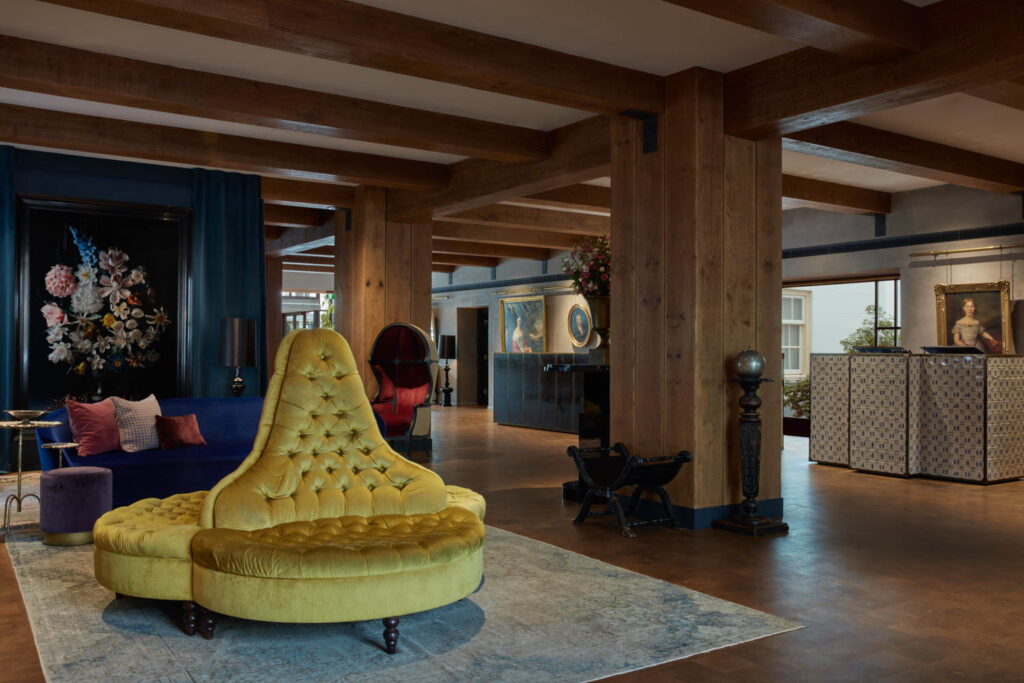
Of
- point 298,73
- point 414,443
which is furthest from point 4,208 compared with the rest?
point 414,443

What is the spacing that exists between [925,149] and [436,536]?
20.5 feet

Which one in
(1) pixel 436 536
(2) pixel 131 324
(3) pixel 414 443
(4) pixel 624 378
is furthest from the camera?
(3) pixel 414 443

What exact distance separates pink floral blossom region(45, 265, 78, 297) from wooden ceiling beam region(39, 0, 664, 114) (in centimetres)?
461

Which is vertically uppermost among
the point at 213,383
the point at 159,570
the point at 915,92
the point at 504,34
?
the point at 504,34

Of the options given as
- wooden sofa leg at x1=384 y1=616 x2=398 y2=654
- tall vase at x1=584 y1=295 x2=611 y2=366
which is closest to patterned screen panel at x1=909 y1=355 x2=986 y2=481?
tall vase at x1=584 y1=295 x2=611 y2=366

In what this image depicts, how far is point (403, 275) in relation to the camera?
9.73m

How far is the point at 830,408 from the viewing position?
29.3 feet

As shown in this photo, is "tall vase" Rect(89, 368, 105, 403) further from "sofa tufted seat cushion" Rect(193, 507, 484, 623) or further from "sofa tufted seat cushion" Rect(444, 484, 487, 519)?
"sofa tufted seat cushion" Rect(193, 507, 484, 623)

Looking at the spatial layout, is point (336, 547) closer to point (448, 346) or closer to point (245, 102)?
point (245, 102)

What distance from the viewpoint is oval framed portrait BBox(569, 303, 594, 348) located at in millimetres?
14844

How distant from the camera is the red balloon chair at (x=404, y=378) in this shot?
8906mm

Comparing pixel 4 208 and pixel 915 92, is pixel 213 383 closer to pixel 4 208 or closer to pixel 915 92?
pixel 4 208

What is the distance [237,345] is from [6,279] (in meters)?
2.07

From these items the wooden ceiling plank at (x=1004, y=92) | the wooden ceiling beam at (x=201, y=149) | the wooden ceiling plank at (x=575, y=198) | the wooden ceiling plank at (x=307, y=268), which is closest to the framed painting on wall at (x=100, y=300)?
the wooden ceiling beam at (x=201, y=149)
